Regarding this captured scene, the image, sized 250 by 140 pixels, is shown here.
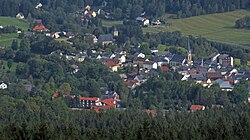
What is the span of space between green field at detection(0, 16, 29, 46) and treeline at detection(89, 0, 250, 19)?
927cm

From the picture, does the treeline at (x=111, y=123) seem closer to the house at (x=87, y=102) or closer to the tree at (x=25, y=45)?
the house at (x=87, y=102)

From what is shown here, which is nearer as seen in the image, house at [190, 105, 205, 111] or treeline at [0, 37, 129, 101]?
house at [190, 105, 205, 111]

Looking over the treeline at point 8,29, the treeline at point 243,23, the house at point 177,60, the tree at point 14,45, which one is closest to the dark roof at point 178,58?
the house at point 177,60

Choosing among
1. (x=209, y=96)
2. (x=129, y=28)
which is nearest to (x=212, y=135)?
(x=209, y=96)

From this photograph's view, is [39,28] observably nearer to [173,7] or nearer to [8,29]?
[8,29]

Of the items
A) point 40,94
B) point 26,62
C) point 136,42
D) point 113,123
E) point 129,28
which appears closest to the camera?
point 113,123

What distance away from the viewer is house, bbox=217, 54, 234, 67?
56000 millimetres

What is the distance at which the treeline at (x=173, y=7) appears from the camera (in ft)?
245

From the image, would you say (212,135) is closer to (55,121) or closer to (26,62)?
(55,121)

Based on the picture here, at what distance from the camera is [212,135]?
27906 mm

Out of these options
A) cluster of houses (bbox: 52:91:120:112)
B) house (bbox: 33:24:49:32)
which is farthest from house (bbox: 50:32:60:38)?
cluster of houses (bbox: 52:91:120:112)

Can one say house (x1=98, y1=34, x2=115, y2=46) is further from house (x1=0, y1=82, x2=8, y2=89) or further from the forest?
house (x1=0, y1=82, x2=8, y2=89)

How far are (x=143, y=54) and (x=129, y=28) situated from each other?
27.6ft

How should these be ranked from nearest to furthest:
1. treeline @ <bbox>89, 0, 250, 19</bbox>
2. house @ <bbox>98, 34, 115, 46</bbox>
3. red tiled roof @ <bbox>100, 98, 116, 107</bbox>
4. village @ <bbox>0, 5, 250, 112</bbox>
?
red tiled roof @ <bbox>100, 98, 116, 107</bbox>
village @ <bbox>0, 5, 250, 112</bbox>
house @ <bbox>98, 34, 115, 46</bbox>
treeline @ <bbox>89, 0, 250, 19</bbox>
